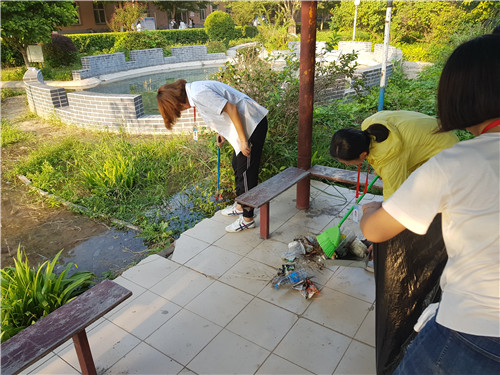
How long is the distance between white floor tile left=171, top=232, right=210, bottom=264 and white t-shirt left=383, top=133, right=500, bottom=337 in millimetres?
2539

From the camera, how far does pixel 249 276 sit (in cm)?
308

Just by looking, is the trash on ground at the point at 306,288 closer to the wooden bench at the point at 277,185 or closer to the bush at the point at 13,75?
the wooden bench at the point at 277,185

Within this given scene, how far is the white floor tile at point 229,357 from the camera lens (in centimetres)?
224

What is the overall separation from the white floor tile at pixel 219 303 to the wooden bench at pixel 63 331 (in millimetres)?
761

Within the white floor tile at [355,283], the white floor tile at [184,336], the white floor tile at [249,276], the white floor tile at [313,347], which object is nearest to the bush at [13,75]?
the white floor tile at [249,276]

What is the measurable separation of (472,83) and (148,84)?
13.2 meters

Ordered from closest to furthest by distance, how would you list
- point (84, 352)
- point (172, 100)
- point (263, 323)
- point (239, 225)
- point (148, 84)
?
point (84, 352)
point (263, 323)
point (172, 100)
point (239, 225)
point (148, 84)

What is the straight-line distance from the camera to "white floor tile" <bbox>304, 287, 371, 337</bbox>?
2541mm

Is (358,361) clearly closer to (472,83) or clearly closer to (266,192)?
(266,192)

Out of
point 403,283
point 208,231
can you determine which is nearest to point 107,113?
point 208,231

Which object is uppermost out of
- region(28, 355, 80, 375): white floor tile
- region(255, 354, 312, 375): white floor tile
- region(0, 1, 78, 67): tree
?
region(0, 1, 78, 67): tree

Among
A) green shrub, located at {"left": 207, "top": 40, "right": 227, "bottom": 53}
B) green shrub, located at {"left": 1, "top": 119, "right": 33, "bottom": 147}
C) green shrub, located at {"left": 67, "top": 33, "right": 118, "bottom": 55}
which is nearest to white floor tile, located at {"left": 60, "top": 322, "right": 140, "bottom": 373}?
green shrub, located at {"left": 1, "top": 119, "right": 33, "bottom": 147}

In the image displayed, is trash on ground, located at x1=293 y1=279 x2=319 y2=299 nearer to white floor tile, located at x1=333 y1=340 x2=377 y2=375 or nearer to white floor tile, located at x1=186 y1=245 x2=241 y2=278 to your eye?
white floor tile, located at x1=333 y1=340 x2=377 y2=375

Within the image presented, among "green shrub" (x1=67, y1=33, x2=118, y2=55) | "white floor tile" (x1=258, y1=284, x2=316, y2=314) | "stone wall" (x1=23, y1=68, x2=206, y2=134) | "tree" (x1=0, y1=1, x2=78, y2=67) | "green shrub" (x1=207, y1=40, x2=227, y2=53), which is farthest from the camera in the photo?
"green shrub" (x1=207, y1=40, x2=227, y2=53)
